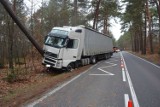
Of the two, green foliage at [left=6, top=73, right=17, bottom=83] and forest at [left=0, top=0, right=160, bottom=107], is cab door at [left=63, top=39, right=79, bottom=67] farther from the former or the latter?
green foliage at [left=6, top=73, right=17, bottom=83]

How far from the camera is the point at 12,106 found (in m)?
9.08

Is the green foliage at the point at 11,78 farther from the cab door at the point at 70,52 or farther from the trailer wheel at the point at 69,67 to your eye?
the trailer wheel at the point at 69,67

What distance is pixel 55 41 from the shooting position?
2247cm

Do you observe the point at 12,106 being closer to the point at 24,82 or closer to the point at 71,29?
the point at 24,82

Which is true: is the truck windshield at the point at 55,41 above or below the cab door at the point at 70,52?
above

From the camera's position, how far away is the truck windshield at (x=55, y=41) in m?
22.2

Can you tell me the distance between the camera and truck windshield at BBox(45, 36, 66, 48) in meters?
22.2

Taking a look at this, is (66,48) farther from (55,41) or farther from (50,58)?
(50,58)

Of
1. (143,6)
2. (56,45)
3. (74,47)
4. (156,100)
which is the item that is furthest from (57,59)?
(143,6)

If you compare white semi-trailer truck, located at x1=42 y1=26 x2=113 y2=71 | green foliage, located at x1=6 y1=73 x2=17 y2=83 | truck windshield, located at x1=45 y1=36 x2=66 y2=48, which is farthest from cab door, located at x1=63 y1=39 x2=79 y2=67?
green foliage, located at x1=6 y1=73 x2=17 y2=83

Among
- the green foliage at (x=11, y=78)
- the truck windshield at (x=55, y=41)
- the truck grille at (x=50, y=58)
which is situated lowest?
the green foliage at (x=11, y=78)

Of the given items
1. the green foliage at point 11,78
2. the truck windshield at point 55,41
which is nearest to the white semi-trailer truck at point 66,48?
the truck windshield at point 55,41

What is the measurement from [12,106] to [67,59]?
13588 millimetres

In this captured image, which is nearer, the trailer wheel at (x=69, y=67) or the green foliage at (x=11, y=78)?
the green foliage at (x=11, y=78)
